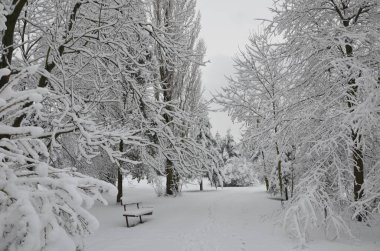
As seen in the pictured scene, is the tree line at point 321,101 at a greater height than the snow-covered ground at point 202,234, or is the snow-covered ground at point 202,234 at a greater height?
the tree line at point 321,101

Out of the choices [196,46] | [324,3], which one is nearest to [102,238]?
[324,3]

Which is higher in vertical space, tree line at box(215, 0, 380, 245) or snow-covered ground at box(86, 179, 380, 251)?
tree line at box(215, 0, 380, 245)

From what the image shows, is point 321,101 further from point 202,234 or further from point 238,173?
point 238,173

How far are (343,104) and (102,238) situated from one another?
7347 millimetres

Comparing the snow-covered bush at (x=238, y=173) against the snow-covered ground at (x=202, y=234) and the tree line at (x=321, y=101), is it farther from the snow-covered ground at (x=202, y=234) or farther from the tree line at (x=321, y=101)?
the tree line at (x=321, y=101)

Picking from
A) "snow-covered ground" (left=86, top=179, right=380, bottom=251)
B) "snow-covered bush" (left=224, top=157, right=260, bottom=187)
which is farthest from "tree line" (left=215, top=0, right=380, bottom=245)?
"snow-covered bush" (left=224, top=157, right=260, bottom=187)

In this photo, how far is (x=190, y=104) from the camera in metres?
18.1

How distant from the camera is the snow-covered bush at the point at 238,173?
39.8 meters

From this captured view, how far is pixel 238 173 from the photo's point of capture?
133 ft

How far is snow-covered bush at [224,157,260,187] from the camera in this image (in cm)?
3975

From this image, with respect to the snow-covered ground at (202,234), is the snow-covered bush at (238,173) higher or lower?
higher

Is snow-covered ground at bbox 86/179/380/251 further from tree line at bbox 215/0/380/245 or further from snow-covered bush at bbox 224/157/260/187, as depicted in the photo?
snow-covered bush at bbox 224/157/260/187

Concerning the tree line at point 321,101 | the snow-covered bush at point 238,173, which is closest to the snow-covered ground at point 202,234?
the tree line at point 321,101

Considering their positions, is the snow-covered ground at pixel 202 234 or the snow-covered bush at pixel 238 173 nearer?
the snow-covered ground at pixel 202 234
